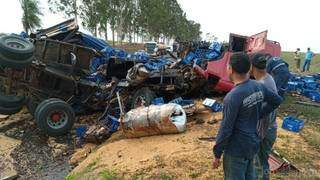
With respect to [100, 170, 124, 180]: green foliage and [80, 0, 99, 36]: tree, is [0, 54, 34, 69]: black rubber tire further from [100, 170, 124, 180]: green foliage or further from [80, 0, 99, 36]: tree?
[80, 0, 99, 36]: tree

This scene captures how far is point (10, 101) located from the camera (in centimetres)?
975

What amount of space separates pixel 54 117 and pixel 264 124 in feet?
19.2

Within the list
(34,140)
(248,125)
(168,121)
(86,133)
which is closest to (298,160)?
(168,121)

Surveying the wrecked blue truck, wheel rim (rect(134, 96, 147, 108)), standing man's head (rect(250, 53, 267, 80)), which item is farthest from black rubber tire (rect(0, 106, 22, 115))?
standing man's head (rect(250, 53, 267, 80))

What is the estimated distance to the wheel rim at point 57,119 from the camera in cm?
939

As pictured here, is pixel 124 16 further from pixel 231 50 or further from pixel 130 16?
pixel 231 50

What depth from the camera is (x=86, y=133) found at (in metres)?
9.12

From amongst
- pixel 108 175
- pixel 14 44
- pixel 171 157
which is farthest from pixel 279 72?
pixel 14 44

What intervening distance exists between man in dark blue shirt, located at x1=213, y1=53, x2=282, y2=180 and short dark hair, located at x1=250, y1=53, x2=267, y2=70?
603mm

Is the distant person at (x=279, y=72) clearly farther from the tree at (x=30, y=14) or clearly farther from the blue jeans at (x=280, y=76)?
the tree at (x=30, y=14)

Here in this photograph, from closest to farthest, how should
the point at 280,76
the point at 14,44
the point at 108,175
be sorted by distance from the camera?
the point at 280,76
the point at 108,175
the point at 14,44

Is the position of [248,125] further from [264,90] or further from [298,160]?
[298,160]

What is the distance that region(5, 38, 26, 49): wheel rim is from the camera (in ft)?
30.3

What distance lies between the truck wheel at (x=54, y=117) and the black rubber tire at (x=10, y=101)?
0.71 metres
